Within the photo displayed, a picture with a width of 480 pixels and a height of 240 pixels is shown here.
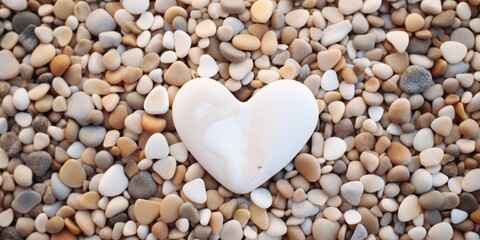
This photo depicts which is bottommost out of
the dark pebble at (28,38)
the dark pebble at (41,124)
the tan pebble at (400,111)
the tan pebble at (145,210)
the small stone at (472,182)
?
the tan pebble at (145,210)

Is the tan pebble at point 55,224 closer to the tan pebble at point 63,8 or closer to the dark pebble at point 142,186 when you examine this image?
the dark pebble at point 142,186

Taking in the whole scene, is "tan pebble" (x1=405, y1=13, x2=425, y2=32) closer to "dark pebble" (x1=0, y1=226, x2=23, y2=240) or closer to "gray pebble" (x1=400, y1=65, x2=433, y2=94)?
"gray pebble" (x1=400, y1=65, x2=433, y2=94)

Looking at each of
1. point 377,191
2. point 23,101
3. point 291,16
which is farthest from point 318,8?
point 23,101

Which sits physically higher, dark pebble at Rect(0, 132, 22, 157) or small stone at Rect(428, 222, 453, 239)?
dark pebble at Rect(0, 132, 22, 157)

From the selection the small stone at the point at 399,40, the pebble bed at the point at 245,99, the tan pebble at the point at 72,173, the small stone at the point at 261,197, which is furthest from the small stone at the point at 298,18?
the tan pebble at the point at 72,173

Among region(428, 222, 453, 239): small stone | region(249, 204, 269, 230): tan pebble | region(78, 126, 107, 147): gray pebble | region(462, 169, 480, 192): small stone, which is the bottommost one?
region(428, 222, 453, 239): small stone

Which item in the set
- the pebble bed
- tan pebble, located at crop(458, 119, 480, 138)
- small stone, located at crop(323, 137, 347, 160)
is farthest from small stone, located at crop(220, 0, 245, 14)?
tan pebble, located at crop(458, 119, 480, 138)

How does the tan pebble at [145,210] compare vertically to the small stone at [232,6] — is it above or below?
below
